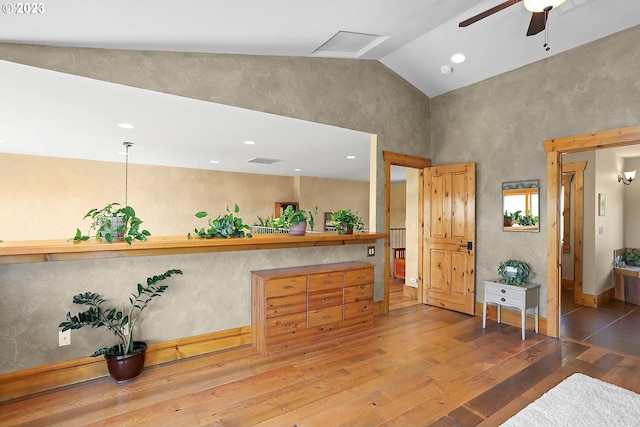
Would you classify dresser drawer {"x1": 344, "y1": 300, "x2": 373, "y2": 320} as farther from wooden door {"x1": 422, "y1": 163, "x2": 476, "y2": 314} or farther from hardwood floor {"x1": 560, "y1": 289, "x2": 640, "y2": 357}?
hardwood floor {"x1": 560, "y1": 289, "x2": 640, "y2": 357}

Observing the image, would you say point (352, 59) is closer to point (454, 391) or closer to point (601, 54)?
point (601, 54)

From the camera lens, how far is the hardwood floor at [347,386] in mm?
2260

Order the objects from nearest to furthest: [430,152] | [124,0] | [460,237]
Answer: [124,0], [460,237], [430,152]

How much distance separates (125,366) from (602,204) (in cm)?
695

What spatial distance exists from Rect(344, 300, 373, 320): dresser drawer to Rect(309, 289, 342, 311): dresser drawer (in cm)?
15

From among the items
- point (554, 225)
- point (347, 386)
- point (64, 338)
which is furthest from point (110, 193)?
point (554, 225)

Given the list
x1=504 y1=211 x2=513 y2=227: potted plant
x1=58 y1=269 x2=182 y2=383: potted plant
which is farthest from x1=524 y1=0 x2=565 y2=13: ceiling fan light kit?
x1=58 y1=269 x2=182 y2=383: potted plant

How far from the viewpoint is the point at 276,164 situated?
7480 millimetres

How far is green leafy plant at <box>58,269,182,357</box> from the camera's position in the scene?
101 inches

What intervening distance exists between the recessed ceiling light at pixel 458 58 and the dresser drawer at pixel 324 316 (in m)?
3.47

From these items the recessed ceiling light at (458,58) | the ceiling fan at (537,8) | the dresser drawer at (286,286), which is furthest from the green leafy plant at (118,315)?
the recessed ceiling light at (458,58)

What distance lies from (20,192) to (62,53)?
5.67 meters

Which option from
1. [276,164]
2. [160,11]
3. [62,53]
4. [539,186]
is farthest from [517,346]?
[276,164]

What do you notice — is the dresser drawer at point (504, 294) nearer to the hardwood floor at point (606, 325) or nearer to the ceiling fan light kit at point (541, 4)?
the hardwood floor at point (606, 325)
